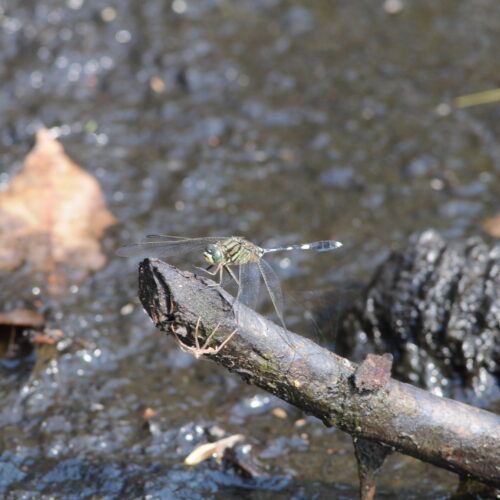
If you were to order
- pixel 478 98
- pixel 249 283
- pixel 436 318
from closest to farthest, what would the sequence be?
pixel 249 283
pixel 436 318
pixel 478 98

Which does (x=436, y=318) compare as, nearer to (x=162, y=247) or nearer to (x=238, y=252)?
(x=238, y=252)

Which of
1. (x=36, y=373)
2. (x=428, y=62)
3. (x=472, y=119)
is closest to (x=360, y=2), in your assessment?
(x=428, y=62)

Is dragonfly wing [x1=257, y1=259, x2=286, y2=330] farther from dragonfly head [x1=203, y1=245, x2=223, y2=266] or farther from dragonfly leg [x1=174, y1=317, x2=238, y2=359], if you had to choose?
dragonfly leg [x1=174, y1=317, x2=238, y2=359]

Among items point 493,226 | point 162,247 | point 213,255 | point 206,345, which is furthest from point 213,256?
point 493,226

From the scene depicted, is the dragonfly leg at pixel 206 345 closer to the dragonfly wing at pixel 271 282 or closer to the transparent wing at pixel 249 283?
the transparent wing at pixel 249 283

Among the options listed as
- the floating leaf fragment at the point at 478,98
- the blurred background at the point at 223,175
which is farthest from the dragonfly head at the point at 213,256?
the floating leaf fragment at the point at 478,98
